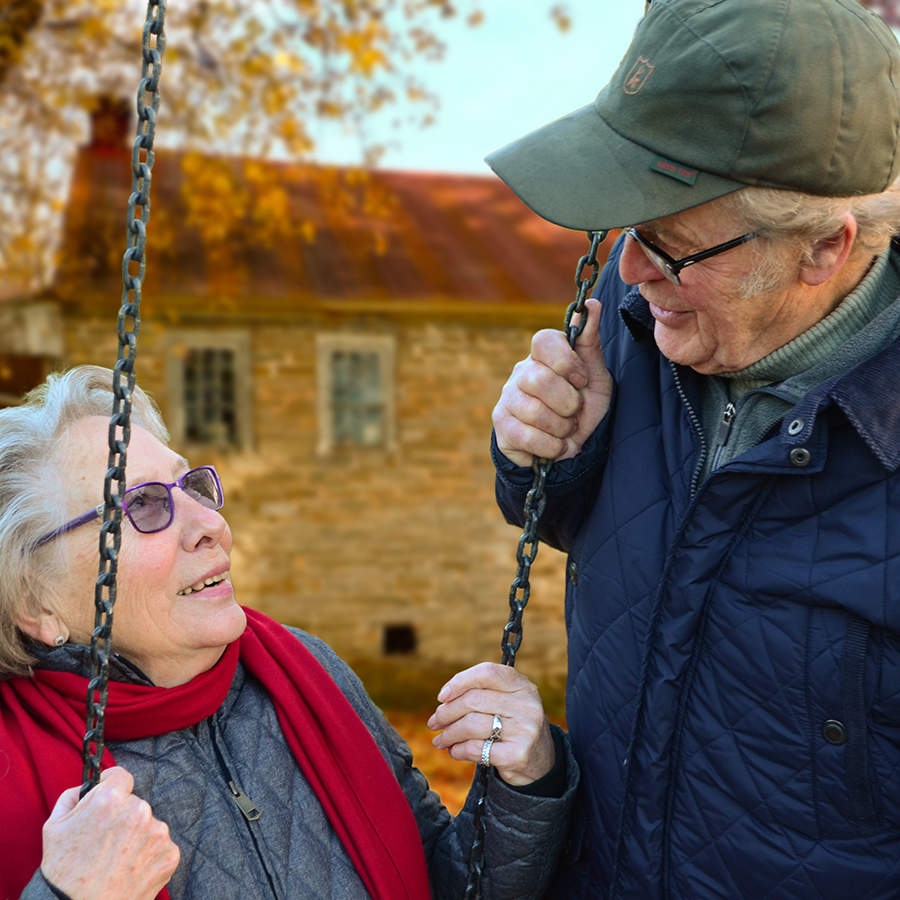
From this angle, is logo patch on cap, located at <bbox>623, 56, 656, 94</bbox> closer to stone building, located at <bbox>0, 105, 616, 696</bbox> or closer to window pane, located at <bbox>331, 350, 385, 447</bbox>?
stone building, located at <bbox>0, 105, 616, 696</bbox>

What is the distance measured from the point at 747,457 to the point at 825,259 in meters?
0.38

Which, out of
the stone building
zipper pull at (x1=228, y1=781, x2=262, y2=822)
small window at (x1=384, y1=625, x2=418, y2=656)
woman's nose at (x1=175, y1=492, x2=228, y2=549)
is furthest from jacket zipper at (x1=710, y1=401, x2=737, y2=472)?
small window at (x1=384, y1=625, x2=418, y2=656)

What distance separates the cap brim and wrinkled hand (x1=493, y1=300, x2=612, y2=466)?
316 millimetres

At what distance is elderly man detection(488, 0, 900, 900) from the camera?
149cm

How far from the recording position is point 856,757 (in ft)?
4.83

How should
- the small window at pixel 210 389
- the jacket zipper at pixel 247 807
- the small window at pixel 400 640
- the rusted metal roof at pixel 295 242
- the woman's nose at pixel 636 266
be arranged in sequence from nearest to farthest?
1. the woman's nose at pixel 636 266
2. the jacket zipper at pixel 247 807
3. the rusted metal roof at pixel 295 242
4. the small window at pixel 210 389
5. the small window at pixel 400 640

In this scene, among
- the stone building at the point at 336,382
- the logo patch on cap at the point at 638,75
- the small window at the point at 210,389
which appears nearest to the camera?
the logo patch on cap at the point at 638,75

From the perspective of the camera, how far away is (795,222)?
156 centimetres

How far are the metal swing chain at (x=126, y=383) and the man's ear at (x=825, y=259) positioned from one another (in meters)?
1.14

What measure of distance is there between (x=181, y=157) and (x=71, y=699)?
7.81 meters

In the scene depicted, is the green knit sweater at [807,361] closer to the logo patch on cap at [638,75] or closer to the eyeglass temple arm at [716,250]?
the eyeglass temple arm at [716,250]

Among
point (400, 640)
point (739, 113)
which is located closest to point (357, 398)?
point (400, 640)

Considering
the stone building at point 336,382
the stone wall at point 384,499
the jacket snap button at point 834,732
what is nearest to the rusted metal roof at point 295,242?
the stone building at point 336,382

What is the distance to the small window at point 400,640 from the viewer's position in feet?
34.9
